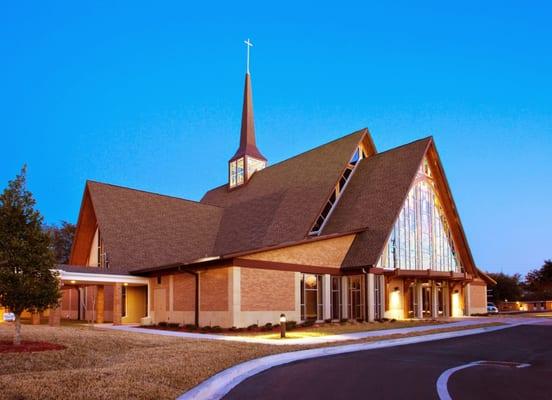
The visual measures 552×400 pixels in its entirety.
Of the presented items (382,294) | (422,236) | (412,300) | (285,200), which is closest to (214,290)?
(382,294)

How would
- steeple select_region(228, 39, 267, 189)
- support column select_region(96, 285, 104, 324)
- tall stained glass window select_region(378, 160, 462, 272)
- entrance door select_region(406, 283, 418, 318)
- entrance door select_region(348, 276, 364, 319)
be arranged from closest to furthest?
entrance door select_region(348, 276, 364, 319) → tall stained glass window select_region(378, 160, 462, 272) → support column select_region(96, 285, 104, 324) → entrance door select_region(406, 283, 418, 318) → steeple select_region(228, 39, 267, 189)

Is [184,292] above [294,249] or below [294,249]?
below

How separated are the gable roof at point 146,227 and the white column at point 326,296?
9.59 m

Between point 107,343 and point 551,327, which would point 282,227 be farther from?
point 107,343

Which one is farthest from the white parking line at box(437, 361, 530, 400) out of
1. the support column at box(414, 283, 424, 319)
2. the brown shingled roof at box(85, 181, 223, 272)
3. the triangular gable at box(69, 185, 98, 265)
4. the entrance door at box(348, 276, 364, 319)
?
the triangular gable at box(69, 185, 98, 265)

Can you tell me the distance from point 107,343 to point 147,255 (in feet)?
53.2

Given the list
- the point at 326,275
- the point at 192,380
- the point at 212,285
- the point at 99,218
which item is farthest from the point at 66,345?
the point at 99,218

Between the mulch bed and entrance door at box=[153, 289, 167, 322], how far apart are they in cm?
1317

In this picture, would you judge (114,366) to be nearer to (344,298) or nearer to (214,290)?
(214,290)

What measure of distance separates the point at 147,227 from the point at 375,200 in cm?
1433

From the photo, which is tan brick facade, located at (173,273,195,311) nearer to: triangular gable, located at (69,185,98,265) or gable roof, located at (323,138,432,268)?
gable roof, located at (323,138,432,268)

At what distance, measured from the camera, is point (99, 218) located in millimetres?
32344

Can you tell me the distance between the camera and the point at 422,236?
3325 cm

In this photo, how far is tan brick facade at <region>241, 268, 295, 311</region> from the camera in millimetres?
24047
